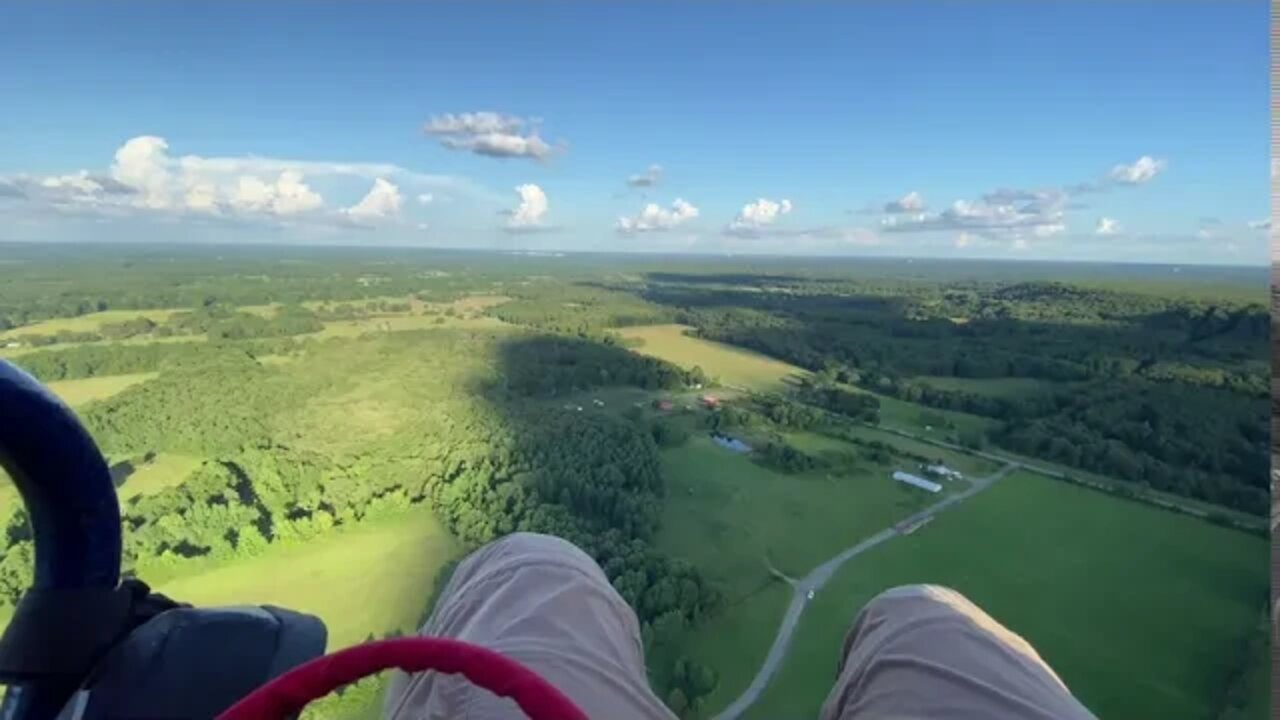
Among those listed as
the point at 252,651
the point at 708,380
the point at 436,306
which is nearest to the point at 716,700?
the point at 252,651

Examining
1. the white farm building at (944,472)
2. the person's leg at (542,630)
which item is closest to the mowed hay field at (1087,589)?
the white farm building at (944,472)

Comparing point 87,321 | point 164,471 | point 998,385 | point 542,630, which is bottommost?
point 164,471

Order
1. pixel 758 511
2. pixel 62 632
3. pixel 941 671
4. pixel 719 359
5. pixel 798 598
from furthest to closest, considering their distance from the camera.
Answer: pixel 719 359
pixel 758 511
pixel 798 598
pixel 941 671
pixel 62 632

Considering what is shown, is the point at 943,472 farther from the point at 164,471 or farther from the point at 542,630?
the point at 164,471

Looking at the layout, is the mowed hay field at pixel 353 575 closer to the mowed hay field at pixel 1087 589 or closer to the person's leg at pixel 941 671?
the mowed hay field at pixel 1087 589

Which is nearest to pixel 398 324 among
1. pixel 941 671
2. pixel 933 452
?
pixel 933 452

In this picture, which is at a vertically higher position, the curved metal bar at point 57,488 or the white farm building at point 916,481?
the curved metal bar at point 57,488

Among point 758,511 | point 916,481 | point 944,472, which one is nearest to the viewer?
point 758,511
